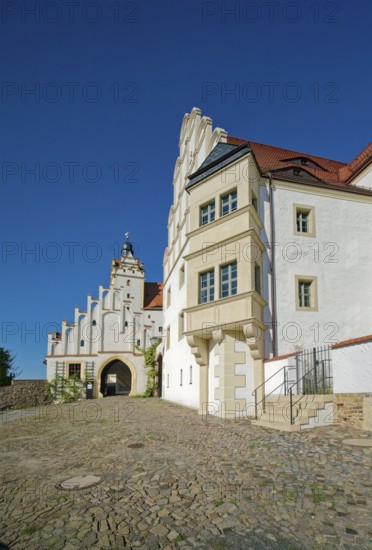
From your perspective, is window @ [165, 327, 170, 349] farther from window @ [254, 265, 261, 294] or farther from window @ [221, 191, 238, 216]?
window @ [221, 191, 238, 216]

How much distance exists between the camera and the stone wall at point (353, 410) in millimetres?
10828

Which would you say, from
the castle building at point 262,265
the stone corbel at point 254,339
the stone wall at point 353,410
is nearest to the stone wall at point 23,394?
the castle building at point 262,265

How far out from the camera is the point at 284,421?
40.0ft

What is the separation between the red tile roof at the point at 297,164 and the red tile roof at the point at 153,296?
107 feet

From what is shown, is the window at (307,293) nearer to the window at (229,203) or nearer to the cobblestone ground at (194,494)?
the window at (229,203)

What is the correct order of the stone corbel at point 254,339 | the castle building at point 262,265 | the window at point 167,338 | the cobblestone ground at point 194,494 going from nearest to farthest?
the cobblestone ground at point 194,494, the stone corbel at point 254,339, the castle building at point 262,265, the window at point 167,338

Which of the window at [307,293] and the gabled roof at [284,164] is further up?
the gabled roof at [284,164]

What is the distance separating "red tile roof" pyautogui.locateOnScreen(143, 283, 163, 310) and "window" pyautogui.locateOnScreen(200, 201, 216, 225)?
35093mm

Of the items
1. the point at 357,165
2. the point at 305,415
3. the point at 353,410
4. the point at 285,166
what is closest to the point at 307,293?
the point at 285,166

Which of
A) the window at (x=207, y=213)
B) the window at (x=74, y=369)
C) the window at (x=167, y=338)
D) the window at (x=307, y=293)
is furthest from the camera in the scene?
the window at (x=74, y=369)

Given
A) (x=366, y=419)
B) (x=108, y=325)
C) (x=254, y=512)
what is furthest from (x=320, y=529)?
(x=108, y=325)

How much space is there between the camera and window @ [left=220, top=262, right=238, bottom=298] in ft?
52.6

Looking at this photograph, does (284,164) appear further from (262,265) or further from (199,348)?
(199,348)

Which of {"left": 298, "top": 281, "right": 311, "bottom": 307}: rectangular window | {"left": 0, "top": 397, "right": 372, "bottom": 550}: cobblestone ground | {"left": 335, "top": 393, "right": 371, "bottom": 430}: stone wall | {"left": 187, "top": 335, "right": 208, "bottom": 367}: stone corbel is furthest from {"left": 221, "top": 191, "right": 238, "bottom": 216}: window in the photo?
{"left": 0, "top": 397, "right": 372, "bottom": 550}: cobblestone ground
